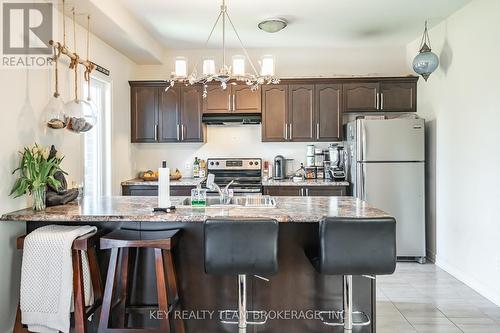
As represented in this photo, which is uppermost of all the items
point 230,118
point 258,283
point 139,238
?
point 230,118

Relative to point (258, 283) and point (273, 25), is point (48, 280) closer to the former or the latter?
point (258, 283)

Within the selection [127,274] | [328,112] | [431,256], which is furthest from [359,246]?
[328,112]

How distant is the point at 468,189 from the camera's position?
360 cm

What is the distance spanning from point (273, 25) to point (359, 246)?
2800 millimetres

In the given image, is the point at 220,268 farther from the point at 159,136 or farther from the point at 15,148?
the point at 159,136

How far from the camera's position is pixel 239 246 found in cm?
209

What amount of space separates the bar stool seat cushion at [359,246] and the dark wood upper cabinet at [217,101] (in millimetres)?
3061

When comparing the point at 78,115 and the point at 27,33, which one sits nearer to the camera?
the point at 27,33

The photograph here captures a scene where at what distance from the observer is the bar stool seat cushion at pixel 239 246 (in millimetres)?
2090

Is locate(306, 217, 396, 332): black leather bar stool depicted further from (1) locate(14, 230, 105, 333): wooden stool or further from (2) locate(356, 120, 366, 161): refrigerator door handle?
(2) locate(356, 120, 366, 161): refrigerator door handle

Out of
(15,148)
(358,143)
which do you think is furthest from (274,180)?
(15,148)

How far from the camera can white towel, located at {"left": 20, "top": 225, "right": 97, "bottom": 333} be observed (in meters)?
2.24

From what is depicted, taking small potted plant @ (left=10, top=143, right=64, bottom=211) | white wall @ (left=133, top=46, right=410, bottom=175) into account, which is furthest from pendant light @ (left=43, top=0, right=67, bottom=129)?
white wall @ (left=133, top=46, right=410, bottom=175)

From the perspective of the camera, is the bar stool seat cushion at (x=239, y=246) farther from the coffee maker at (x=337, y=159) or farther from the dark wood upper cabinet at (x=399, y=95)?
the dark wood upper cabinet at (x=399, y=95)
